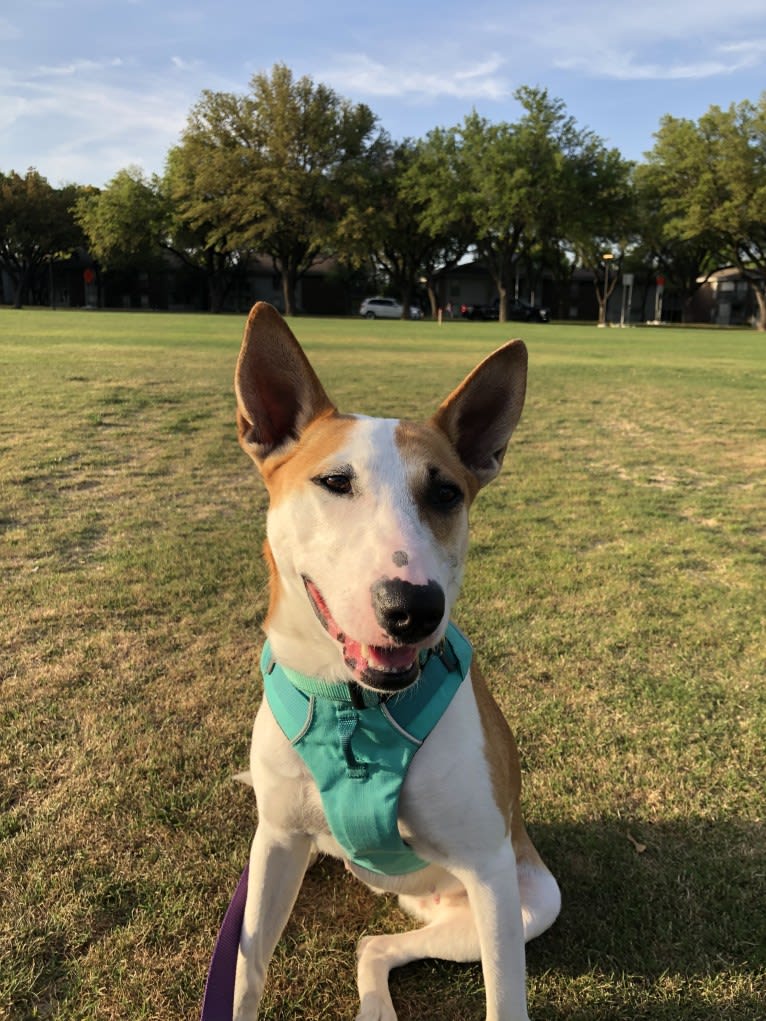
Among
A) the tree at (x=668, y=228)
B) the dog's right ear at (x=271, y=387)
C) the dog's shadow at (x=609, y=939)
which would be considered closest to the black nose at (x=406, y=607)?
the dog's right ear at (x=271, y=387)

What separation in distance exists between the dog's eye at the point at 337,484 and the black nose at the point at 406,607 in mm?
386

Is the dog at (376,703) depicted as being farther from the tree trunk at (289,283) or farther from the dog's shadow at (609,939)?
the tree trunk at (289,283)

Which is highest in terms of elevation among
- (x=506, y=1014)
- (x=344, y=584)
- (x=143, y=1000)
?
(x=344, y=584)

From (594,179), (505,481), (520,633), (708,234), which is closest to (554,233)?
(594,179)

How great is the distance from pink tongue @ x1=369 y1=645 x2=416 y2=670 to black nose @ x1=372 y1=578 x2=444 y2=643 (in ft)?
0.35

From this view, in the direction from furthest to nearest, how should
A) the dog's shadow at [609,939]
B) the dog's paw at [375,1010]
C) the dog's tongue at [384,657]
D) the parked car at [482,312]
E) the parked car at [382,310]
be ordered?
the parked car at [482,312]
the parked car at [382,310]
the dog's shadow at [609,939]
the dog's paw at [375,1010]
the dog's tongue at [384,657]

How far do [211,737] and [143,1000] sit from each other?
4.52 ft

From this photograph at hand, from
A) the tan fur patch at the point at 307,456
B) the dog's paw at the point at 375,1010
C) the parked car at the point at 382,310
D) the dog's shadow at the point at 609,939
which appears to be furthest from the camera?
the parked car at the point at 382,310

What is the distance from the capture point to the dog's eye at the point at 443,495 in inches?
83.7

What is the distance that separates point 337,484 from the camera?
2.10 m

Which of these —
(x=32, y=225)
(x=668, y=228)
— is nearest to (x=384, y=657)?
(x=668, y=228)

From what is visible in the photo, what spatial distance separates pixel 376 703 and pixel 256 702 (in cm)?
204

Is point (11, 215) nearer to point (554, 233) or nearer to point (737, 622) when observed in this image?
point (554, 233)

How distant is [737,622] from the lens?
4.97 meters
